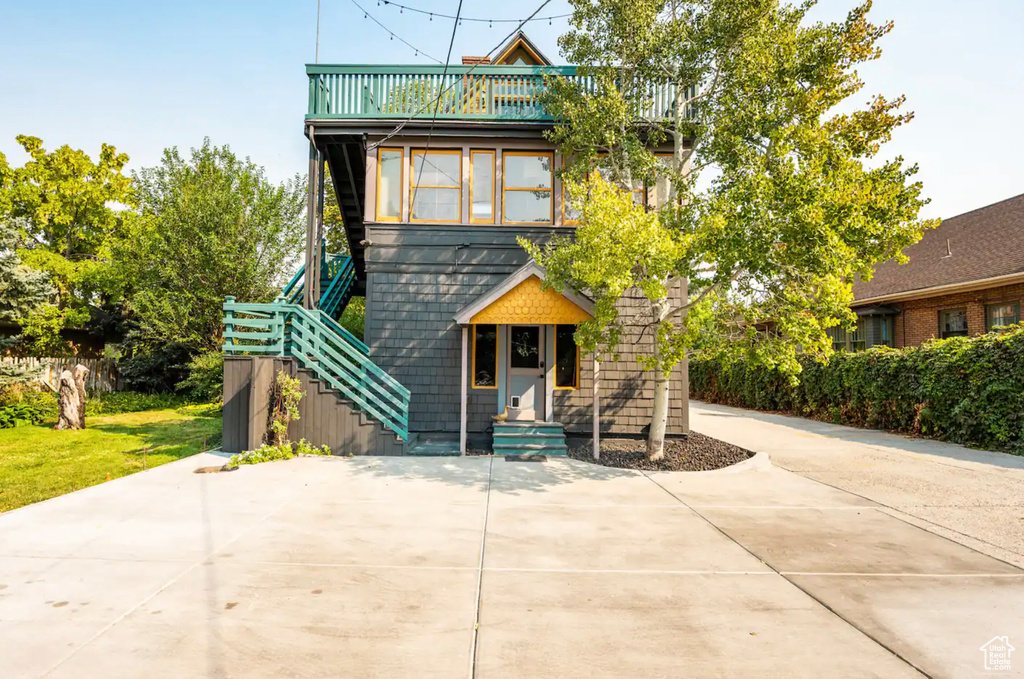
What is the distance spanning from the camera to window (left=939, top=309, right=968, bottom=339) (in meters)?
15.2

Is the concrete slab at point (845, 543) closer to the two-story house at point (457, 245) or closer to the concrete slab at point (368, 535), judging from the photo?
the concrete slab at point (368, 535)

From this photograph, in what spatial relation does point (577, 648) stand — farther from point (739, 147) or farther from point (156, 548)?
point (739, 147)

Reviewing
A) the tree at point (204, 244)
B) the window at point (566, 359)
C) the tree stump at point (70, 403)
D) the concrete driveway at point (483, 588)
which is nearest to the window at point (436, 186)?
the window at point (566, 359)

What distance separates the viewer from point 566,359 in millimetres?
10320

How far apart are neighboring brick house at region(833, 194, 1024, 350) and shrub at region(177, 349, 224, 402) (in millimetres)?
21166

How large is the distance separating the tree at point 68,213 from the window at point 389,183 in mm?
18095

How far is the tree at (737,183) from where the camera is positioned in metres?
6.53

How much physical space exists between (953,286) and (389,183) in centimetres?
1558

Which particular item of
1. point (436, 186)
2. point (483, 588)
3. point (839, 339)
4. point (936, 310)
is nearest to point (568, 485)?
point (483, 588)

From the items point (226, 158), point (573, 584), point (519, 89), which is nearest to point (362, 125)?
point (519, 89)

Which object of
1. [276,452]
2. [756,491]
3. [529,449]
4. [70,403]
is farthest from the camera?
[70,403]

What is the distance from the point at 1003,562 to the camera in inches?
167

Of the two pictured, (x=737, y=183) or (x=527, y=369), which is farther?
(x=527, y=369)

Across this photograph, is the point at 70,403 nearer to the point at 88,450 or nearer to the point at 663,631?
the point at 88,450
